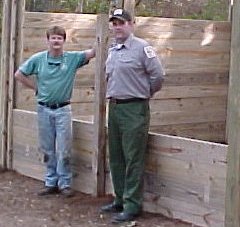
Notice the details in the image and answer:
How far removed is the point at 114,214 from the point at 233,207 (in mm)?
2991

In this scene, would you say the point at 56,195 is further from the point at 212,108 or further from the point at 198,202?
the point at 212,108

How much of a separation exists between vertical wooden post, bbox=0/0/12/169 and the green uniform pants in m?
2.42

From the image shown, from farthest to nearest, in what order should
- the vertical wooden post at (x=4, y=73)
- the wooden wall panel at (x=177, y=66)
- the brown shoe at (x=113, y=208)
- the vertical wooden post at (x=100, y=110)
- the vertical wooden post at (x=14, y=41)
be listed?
the vertical wooden post at (x=4, y=73)
the vertical wooden post at (x=14, y=41)
the wooden wall panel at (x=177, y=66)
the vertical wooden post at (x=100, y=110)
the brown shoe at (x=113, y=208)

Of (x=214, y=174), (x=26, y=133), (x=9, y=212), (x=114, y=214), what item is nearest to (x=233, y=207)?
(x=214, y=174)

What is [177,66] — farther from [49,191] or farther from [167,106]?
[49,191]

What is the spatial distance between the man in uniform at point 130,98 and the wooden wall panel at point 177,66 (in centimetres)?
146

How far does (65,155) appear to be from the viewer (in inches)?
257

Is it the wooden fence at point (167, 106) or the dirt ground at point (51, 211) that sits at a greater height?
the wooden fence at point (167, 106)

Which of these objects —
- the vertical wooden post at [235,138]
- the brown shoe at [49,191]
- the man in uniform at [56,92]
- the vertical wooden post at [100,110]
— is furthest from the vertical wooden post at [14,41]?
the vertical wooden post at [235,138]

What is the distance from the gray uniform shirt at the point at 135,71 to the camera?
542cm

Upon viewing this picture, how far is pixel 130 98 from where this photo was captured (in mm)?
5457

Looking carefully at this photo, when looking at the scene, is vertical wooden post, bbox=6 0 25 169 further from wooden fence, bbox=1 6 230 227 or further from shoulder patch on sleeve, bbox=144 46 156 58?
shoulder patch on sleeve, bbox=144 46 156 58

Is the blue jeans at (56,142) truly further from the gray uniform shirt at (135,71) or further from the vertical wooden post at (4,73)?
the vertical wooden post at (4,73)

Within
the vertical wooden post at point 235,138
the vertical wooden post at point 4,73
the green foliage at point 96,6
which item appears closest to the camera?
the vertical wooden post at point 235,138
